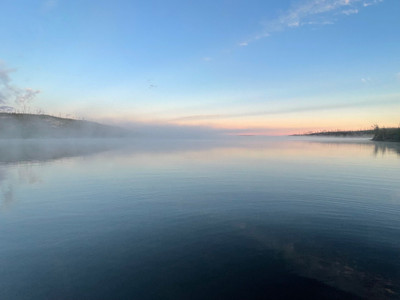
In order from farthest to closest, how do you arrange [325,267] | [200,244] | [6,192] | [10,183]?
[10,183], [6,192], [200,244], [325,267]

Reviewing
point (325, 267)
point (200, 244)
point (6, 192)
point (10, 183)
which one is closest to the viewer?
point (325, 267)

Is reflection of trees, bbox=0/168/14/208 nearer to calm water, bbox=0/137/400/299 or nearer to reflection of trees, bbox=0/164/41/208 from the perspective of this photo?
reflection of trees, bbox=0/164/41/208

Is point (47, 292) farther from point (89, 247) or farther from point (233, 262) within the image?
point (233, 262)

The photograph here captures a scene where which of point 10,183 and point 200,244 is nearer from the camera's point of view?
point 200,244

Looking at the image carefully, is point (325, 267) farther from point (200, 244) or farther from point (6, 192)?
point (6, 192)

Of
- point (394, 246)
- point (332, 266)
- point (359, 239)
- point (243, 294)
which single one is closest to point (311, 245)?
point (332, 266)

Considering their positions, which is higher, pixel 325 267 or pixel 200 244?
pixel 200 244

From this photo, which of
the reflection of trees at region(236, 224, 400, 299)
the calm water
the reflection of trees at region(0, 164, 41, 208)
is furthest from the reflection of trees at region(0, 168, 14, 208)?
the reflection of trees at region(236, 224, 400, 299)

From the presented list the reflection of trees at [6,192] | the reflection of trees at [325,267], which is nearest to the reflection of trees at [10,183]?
the reflection of trees at [6,192]

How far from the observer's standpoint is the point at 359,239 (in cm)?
1339

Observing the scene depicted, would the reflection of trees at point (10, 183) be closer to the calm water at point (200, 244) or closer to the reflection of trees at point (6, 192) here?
the reflection of trees at point (6, 192)

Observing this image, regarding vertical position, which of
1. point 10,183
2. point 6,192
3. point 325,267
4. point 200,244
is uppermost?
point 10,183

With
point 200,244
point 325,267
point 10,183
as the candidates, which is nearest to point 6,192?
point 10,183

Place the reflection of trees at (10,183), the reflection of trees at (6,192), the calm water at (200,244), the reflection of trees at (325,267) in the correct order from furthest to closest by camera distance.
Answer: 1. the reflection of trees at (10,183)
2. the reflection of trees at (6,192)
3. the calm water at (200,244)
4. the reflection of trees at (325,267)
